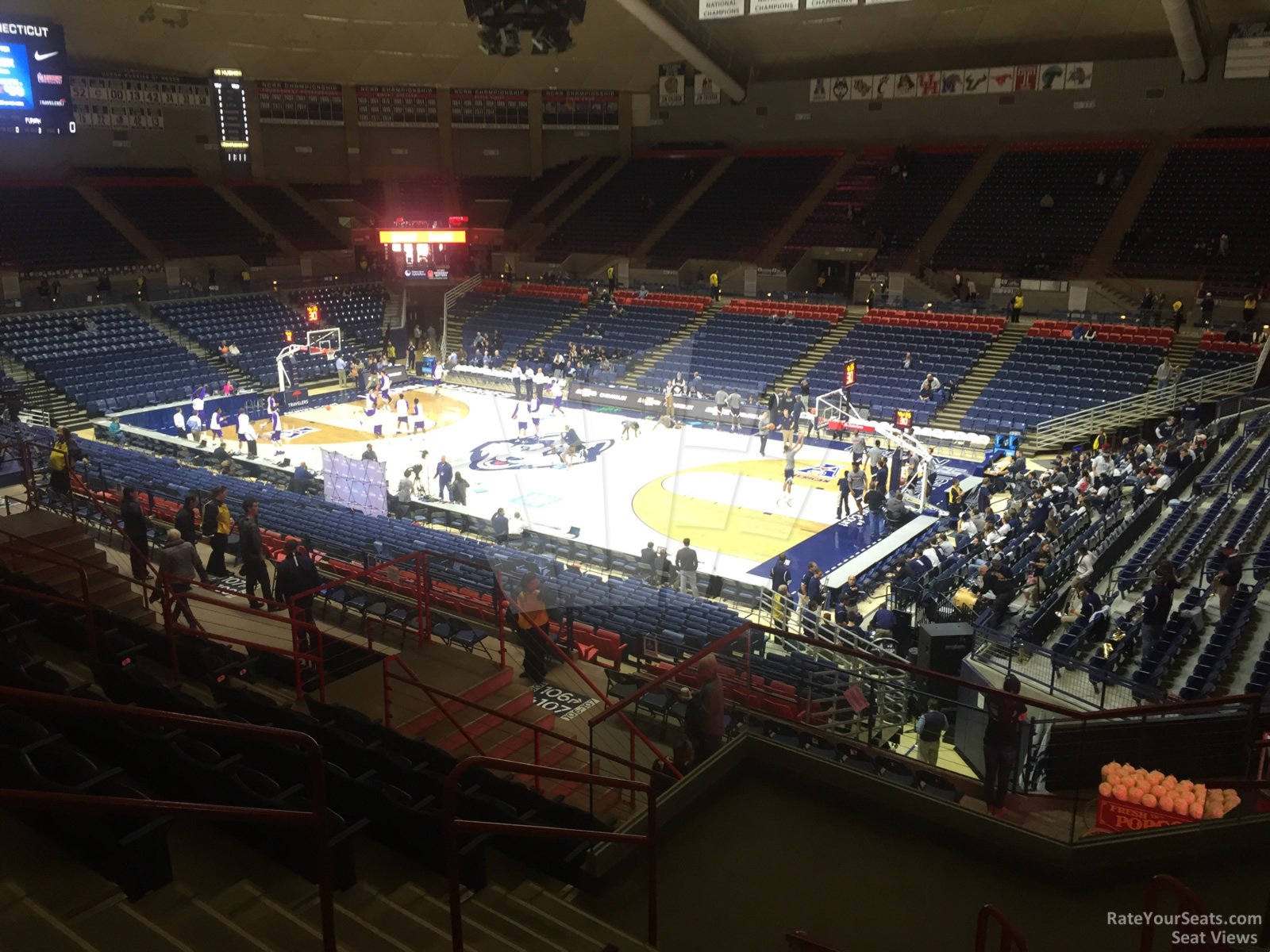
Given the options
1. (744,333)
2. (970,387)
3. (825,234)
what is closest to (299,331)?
(744,333)

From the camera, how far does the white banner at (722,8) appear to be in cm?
2489

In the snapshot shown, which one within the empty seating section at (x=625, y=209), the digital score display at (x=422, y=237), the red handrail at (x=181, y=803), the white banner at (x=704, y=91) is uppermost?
the white banner at (x=704, y=91)

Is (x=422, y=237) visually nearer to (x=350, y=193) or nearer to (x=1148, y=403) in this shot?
(x=350, y=193)

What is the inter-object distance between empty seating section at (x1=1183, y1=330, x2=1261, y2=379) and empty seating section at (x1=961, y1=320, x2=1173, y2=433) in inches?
36.2

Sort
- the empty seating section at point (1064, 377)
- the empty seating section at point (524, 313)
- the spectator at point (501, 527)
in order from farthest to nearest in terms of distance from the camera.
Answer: the empty seating section at point (524, 313) → the empty seating section at point (1064, 377) → the spectator at point (501, 527)

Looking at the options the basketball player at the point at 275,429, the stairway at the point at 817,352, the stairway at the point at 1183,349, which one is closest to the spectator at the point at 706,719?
the basketball player at the point at 275,429

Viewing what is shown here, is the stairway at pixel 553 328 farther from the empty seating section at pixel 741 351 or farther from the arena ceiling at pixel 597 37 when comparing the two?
the arena ceiling at pixel 597 37

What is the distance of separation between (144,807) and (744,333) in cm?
3184

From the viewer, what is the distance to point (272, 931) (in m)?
4.12

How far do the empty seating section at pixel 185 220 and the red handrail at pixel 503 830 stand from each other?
3754 centimetres

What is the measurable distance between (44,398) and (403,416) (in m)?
10.1

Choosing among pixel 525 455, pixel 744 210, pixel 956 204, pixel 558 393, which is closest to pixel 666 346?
pixel 558 393

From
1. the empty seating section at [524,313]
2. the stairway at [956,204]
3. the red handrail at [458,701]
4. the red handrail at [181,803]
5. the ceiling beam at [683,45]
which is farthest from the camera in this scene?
the empty seating section at [524,313]

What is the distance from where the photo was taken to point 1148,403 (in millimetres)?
25172
